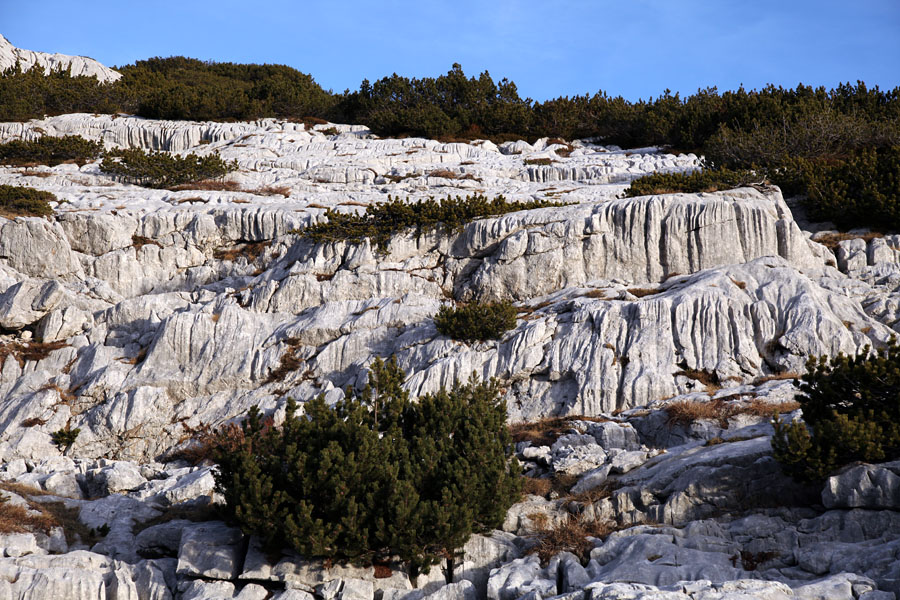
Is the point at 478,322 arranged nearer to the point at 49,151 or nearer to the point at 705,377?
the point at 705,377

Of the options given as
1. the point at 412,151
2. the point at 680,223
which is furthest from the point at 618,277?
the point at 412,151

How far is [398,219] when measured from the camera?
3117 cm

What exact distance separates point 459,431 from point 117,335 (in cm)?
1666

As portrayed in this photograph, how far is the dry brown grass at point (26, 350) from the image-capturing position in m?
27.3

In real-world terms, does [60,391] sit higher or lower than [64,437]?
higher

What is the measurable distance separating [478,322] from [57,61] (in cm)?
6697

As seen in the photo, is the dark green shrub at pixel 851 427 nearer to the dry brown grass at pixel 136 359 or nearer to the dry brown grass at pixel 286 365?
the dry brown grass at pixel 286 365

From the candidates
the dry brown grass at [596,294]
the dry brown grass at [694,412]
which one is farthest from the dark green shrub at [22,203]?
the dry brown grass at [694,412]

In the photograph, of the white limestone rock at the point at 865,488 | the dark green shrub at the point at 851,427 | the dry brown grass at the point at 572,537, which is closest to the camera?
the white limestone rock at the point at 865,488

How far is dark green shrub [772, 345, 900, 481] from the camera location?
14.4 meters

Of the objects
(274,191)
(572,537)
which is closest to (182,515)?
(572,537)

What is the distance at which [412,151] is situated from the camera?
143 feet

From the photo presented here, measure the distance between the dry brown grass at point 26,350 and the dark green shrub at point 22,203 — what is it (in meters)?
7.28

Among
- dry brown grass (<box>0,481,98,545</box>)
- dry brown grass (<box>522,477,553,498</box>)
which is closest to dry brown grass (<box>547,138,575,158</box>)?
dry brown grass (<box>522,477,553,498</box>)
